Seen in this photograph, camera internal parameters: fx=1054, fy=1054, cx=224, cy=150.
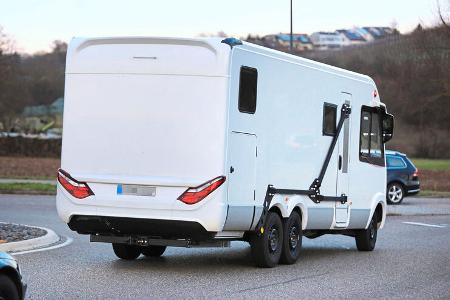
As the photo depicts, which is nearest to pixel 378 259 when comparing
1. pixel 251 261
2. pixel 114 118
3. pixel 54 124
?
pixel 251 261

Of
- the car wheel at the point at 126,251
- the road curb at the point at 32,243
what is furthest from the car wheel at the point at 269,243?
the road curb at the point at 32,243

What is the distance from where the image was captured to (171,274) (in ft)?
41.4

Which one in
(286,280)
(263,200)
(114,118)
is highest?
(114,118)

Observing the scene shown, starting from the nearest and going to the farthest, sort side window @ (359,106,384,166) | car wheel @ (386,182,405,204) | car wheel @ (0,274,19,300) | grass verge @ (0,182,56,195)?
car wheel @ (0,274,19,300) < side window @ (359,106,384,166) < grass verge @ (0,182,56,195) < car wheel @ (386,182,405,204)

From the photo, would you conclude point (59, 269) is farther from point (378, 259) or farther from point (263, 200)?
point (378, 259)

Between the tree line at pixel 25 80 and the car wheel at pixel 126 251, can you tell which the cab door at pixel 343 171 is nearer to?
the car wheel at pixel 126 251

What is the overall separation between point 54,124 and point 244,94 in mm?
93377

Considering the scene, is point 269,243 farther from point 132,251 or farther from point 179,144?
point 179,144

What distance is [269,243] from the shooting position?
1377 cm

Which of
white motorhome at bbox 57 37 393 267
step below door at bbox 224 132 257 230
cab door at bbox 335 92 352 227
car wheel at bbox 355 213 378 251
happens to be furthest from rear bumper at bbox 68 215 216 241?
car wheel at bbox 355 213 378 251

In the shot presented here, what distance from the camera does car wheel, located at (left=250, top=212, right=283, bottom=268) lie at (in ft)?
44.2

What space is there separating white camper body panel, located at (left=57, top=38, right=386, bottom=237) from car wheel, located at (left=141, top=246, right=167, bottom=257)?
198 cm

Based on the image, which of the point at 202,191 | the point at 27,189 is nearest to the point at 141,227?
the point at 202,191

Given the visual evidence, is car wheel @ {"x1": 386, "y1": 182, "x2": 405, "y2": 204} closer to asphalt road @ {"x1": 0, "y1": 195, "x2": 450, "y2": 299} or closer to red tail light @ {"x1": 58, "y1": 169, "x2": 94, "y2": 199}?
asphalt road @ {"x1": 0, "y1": 195, "x2": 450, "y2": 299}
